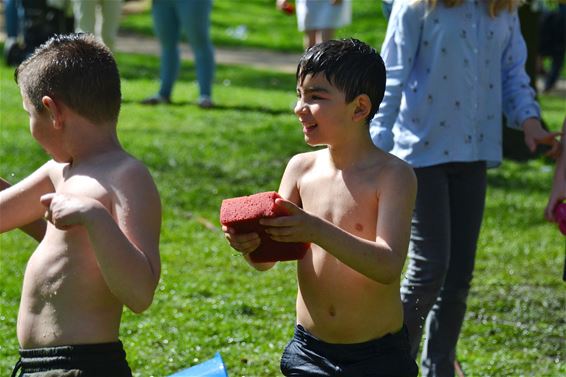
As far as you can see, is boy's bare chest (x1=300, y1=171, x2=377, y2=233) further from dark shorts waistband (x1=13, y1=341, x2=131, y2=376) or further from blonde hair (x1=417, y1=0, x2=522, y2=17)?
blonde hair (x1=417, y1=0, x2=522, y2=17)

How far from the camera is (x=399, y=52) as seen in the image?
416 centimetres

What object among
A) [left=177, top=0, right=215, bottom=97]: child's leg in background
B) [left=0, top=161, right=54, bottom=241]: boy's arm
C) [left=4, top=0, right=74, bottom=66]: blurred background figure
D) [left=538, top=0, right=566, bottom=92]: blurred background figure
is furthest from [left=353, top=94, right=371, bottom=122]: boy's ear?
[left=538, top=0, right=566, bottom=92]: blurred background figure

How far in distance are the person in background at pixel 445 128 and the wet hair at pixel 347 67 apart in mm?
797

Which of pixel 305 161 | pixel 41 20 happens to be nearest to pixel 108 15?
pixel 41 20

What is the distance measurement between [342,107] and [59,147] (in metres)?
0.75

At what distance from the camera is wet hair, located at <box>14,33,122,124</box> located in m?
3.00

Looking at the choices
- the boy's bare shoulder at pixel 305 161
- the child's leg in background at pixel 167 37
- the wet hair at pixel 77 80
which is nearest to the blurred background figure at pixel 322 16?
the child's leg in background at pixel 167 37

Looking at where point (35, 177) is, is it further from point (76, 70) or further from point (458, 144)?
point (458, 144)

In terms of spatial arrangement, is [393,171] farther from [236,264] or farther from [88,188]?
[236,264]

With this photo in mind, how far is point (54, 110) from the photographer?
9.83 feet

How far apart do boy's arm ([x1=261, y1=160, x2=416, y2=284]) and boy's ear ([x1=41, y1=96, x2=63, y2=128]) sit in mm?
591

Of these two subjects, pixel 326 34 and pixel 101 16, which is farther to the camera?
pixel 101 16

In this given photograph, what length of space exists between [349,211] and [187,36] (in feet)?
27.8

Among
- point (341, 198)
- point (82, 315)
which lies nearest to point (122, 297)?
point (82, 315)
